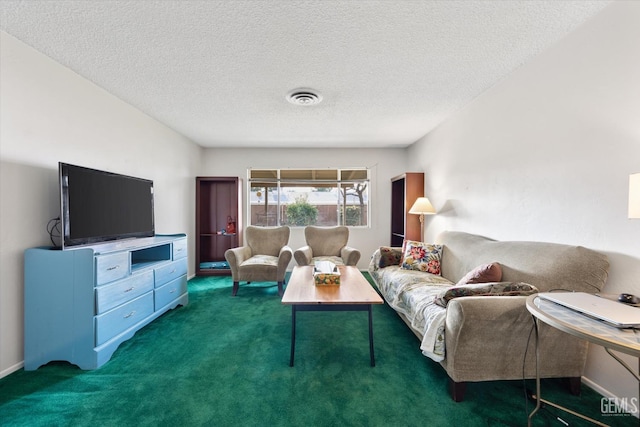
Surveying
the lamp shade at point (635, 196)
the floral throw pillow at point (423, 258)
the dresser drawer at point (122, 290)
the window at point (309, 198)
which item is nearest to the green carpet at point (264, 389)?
the dresser drawer at point (122, 290)

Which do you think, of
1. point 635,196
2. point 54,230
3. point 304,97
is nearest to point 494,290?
point 635,196

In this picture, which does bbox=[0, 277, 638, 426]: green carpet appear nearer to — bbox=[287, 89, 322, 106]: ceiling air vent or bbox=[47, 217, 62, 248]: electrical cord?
bbox=[47, 217, 62, 248]: electrical cord

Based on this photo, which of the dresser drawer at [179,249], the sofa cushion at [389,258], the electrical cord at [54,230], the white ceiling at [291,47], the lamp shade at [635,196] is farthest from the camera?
the sofa cushion at [389,258]

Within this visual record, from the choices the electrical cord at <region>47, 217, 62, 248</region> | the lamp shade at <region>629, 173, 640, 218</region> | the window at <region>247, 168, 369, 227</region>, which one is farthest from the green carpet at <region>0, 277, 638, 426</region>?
the window at <region>247, 168, 369, 227</region>

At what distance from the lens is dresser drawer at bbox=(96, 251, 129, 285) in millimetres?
1932

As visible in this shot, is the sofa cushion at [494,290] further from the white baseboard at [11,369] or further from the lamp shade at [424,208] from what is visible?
the white baseboard at [11,369]

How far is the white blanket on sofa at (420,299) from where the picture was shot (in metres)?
1.64

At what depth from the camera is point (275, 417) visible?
1465mm

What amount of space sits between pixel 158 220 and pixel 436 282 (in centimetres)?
347

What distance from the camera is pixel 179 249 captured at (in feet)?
9.95

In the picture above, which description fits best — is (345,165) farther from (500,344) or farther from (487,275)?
(500,344)

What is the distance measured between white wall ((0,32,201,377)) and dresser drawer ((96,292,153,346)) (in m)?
0.56

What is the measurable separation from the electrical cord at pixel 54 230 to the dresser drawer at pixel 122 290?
576 mm

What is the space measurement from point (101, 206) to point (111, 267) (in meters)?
0.64
